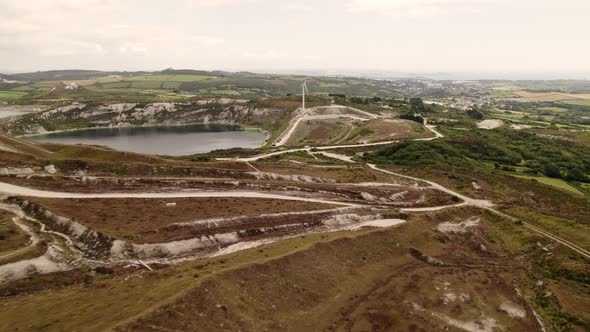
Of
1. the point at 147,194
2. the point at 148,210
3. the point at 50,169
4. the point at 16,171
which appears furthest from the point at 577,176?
the point at 16,171

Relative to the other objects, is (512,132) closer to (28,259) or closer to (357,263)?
(357,263)

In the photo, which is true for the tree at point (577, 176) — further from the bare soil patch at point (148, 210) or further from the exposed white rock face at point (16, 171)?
the exposed white rock face at point (16, 171)

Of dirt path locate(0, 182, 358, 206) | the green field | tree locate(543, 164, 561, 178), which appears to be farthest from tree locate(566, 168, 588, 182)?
dirt path locate(0, 182, 358, 206)

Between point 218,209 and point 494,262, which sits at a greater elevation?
point 218,209

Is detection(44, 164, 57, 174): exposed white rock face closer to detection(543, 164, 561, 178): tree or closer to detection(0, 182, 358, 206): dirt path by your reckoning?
detection(0, 182, 358, 206): dirt path

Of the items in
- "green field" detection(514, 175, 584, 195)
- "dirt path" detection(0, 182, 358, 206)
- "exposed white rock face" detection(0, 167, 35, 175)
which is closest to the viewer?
"dirt path" detection(0, 182, 358, 206)

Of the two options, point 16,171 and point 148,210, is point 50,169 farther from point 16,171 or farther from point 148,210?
point 148,210

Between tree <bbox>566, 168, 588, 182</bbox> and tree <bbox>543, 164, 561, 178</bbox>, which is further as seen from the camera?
tree <bbox>543, 164, 561, 178</bbox>

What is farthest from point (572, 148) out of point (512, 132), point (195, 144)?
point (195, 144)

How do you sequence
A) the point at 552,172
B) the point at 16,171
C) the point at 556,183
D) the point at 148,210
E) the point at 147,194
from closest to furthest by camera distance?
the point at 148,210, the point at 147,194, the point at 16,171, the point at 556,183, the point at 552,172

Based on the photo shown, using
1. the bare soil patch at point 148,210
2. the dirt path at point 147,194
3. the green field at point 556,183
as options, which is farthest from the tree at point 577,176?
the bare soil patch at point 148,210

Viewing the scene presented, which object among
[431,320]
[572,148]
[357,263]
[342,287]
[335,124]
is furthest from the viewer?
[335,124]
